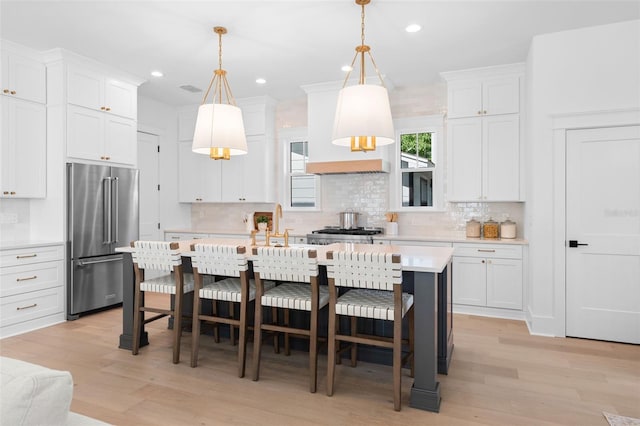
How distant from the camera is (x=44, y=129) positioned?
4465mm

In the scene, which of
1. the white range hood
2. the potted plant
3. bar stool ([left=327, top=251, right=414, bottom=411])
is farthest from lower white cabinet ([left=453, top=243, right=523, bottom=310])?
the potted plant

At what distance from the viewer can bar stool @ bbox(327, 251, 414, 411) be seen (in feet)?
8.21

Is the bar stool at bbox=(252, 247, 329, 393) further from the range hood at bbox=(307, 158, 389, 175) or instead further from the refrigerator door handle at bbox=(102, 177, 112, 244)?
the refrigerator door handle at bbox=(102, 177, 112, 244)

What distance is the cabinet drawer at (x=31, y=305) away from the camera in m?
3.93

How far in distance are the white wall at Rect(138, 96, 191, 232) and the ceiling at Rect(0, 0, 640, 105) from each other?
1.24 m

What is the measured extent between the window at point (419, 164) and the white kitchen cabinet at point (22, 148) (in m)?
4.33

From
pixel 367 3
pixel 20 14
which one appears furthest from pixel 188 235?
pixel 367 3

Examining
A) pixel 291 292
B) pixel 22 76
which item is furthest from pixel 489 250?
pixel 22 76

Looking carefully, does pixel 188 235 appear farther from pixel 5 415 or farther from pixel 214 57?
pixel 5 415

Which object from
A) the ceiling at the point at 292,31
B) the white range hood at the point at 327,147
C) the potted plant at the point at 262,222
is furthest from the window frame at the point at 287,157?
the ceiling at the point at 292,31

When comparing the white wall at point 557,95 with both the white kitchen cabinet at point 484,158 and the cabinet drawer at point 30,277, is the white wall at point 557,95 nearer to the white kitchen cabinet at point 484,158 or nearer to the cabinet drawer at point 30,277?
the white kitchen cabinet at point 484,158

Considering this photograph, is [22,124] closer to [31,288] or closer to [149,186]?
[31,288]

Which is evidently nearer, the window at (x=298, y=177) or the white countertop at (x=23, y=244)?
the white countertop at (x=23, y=244)

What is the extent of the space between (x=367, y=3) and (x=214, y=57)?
198 cm
